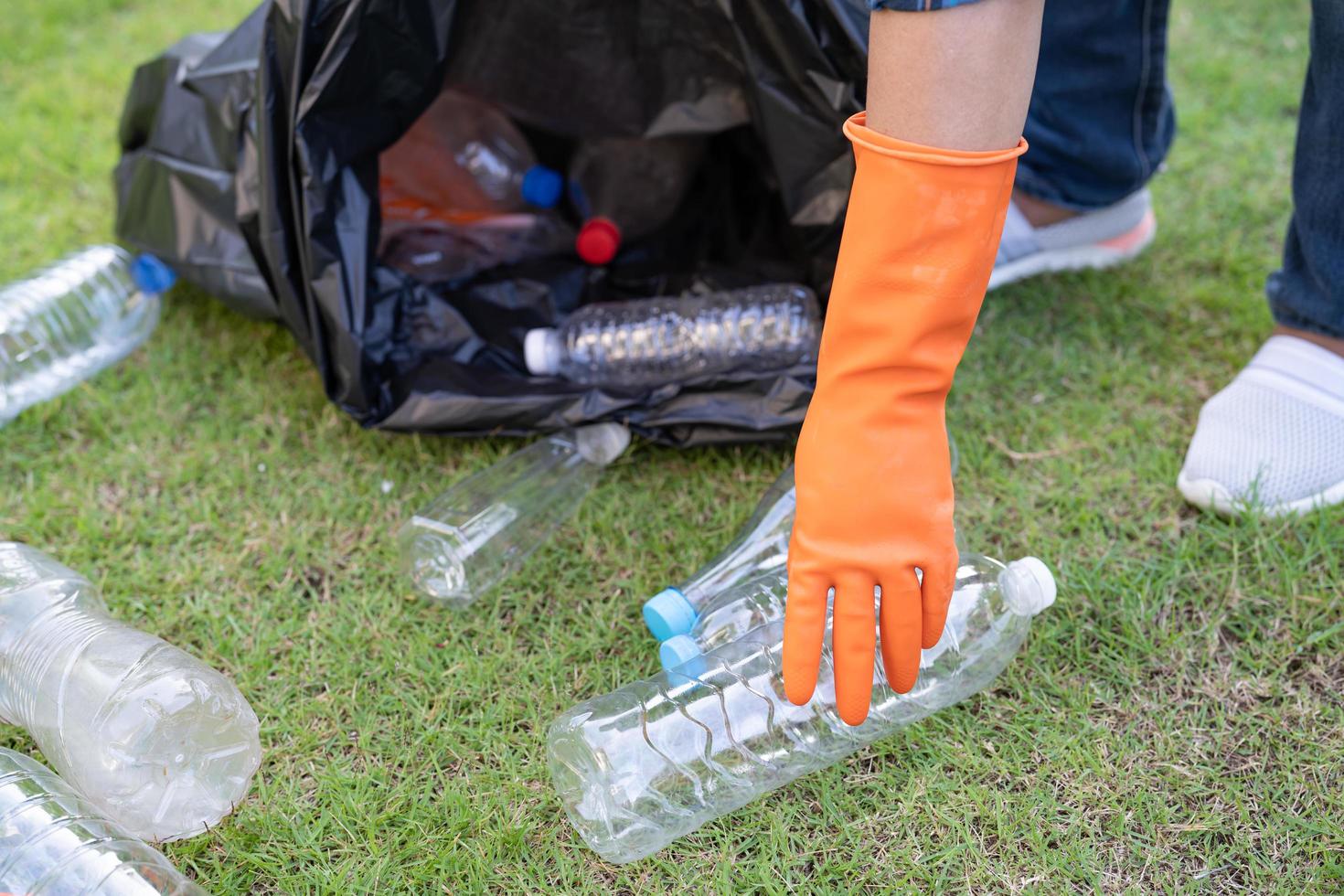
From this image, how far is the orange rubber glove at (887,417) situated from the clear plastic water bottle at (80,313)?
5.06 ft

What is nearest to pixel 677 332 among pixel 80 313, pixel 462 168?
pixel 462 168

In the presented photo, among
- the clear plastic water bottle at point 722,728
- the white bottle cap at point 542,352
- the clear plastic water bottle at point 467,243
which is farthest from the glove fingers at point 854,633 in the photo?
the clear plastic water bottle at point 467,243

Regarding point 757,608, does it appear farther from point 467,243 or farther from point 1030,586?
point 467,243

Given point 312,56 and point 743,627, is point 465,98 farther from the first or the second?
point 743,627

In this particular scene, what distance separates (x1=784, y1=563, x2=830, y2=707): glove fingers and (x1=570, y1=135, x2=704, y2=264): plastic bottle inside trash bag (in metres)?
1.13

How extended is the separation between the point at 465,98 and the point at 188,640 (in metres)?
1.29

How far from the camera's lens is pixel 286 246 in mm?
1736

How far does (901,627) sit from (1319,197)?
1.12m

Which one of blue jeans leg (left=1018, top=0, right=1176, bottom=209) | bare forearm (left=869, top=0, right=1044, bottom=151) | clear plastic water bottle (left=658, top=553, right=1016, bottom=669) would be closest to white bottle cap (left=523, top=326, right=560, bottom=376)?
clear plastic water bottle (left=658, top=553, right=1016, bottom=669)

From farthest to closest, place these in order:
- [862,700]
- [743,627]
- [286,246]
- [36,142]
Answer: [36,142]
[286,246]
[743,627]
[862,700]

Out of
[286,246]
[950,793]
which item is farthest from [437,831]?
[286,246]

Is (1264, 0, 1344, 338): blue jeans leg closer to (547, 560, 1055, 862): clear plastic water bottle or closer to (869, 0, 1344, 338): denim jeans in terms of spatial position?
(869, 0, 1344, 338): denim jeans

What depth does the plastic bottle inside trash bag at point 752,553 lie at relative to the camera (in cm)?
159

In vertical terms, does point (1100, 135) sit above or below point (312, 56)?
below
